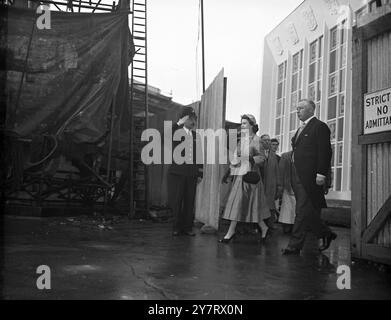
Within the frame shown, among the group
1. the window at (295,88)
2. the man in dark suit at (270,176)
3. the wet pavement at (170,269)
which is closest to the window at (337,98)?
the window at (295,88)

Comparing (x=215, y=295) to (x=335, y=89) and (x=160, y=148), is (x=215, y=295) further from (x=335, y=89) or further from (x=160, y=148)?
(x=335, y=89)

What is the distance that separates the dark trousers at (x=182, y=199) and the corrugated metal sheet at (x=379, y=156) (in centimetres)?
306

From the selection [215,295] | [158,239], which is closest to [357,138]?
[215,295]

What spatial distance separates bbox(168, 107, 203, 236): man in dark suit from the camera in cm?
681

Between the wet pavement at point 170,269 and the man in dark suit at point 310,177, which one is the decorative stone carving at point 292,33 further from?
the man in dark suit at point 310,177

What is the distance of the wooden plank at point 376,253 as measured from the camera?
4.23 m

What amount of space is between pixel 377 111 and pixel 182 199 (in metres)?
3.43

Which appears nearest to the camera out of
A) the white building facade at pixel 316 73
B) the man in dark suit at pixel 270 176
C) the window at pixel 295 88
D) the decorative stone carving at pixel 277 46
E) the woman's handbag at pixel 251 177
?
the woman's handbag at pixel 251 177

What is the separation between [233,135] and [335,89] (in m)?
4.58

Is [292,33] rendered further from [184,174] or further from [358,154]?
[358,154]

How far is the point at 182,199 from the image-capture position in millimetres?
6887

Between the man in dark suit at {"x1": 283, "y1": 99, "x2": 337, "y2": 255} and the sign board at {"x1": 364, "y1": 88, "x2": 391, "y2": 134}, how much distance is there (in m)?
0.54

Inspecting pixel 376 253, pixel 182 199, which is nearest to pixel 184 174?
pixel 182 199

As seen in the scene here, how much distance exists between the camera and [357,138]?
480 cm
